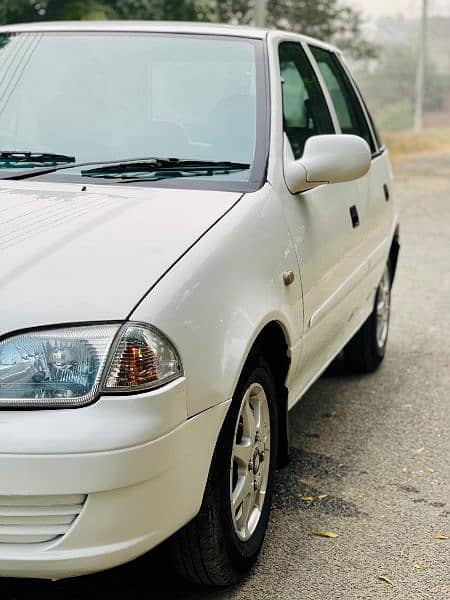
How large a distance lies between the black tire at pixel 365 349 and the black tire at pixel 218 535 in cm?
264

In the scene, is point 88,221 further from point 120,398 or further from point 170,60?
point 170,60

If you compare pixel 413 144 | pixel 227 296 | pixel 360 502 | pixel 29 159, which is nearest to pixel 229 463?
pixel 227 296

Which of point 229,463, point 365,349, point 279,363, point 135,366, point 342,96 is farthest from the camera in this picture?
point 365,349

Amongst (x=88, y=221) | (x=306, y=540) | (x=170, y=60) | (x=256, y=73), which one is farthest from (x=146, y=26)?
(x=306, y=540)

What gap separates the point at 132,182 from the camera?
3811 mm

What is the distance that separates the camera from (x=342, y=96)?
18.7 feet

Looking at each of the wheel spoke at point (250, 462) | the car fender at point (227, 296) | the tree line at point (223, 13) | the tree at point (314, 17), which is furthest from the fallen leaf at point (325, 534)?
the tree at point (314, 17)

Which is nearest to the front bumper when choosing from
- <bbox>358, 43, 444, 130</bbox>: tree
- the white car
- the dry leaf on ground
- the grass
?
the white car

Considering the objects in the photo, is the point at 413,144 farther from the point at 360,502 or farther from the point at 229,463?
the point at 229,463

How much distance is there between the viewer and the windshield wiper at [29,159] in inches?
158

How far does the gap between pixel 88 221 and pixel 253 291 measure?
1.82ft

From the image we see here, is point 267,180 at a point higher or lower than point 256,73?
lower

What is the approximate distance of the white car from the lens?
109 inches

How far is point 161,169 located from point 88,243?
837mm
